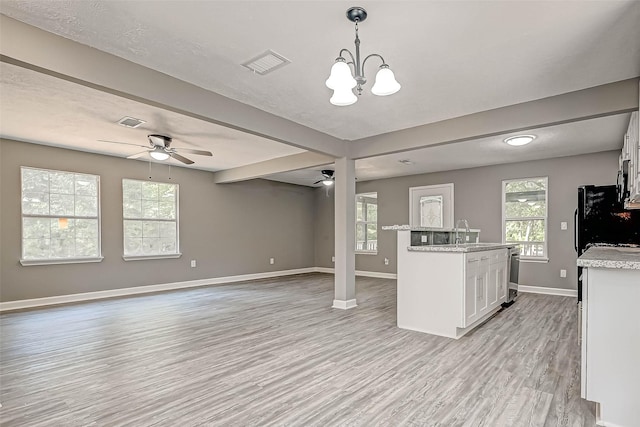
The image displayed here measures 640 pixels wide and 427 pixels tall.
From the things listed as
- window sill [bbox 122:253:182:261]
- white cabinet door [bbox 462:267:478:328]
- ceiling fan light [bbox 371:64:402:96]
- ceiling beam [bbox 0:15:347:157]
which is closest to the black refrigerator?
white cabinet door [bbox 462:267:478:328]

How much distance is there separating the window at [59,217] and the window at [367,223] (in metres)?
5.72

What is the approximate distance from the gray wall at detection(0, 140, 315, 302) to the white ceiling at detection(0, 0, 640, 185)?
1.16 m

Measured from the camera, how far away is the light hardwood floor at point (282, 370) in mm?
2076

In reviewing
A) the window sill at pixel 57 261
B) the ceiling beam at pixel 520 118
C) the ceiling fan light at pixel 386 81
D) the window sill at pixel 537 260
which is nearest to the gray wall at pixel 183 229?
the window sill at pixel 57 261

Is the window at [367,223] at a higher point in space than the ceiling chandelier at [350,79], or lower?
lower

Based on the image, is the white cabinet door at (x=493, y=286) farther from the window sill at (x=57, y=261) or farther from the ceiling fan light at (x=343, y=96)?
the window sill at (x=57, y=261)

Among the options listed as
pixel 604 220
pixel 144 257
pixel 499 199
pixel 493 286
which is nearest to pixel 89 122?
pixel 144 257

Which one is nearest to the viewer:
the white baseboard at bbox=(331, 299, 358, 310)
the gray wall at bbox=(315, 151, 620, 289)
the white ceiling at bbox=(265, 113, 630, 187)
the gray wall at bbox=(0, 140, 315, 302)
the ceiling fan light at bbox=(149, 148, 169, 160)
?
the white ceiling at bbox=(265, 113, 630, 187)

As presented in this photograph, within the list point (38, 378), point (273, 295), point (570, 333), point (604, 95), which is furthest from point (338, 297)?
point (604, 95)

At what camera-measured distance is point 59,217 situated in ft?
17.6

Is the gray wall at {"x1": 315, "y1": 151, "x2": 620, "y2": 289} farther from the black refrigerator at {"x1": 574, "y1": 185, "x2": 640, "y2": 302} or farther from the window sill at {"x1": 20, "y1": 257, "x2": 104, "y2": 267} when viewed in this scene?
the window sill at {"x1": 20, "y1": 257, "x2": 104, "y2": 267}

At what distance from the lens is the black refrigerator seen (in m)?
4.22

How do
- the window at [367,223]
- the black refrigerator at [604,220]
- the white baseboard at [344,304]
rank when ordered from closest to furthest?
the black refrigerator at [604,220]
the white baseboard at [344,304]
the window at [367,223]

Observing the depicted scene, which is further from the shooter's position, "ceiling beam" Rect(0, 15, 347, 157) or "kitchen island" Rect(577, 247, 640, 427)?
"ceiling beam" Rect(0, 15, 347, 157)
